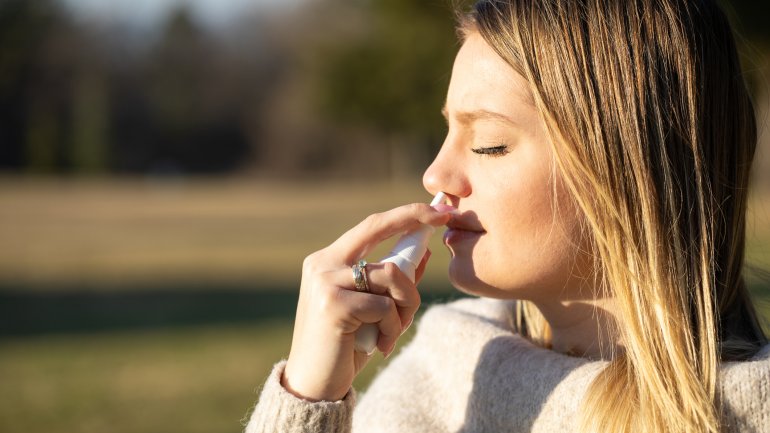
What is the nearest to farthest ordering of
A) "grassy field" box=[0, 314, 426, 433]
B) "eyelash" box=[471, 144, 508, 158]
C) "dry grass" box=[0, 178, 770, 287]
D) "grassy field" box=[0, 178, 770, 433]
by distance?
"eyelash" box=[471, 144, 508, 158], "grassy field" box=[0, 314, 426, 433], "grassy field" box=[0, 178, 770, 433], "dry grass" box=[0, 178, 770, 287]

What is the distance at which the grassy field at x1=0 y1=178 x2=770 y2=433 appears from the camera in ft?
24.4

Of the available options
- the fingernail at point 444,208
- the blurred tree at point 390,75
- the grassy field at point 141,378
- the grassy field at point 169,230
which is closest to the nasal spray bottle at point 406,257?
the fingernail at point 444,208

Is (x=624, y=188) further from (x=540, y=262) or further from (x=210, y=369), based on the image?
(x=210, y=369)

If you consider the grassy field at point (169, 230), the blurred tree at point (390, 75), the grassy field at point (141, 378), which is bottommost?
the grassy field at point (169, 230)

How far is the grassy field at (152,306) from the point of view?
293 inches

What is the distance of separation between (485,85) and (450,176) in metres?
0.22

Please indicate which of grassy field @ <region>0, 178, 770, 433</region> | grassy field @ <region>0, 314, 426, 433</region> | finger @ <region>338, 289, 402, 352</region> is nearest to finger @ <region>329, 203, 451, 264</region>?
finger @ <region>338, 289, 402, 352</region>

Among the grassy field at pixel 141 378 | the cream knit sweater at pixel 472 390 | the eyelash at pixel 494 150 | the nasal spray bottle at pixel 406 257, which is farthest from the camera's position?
the grassy field at pixel 141 378

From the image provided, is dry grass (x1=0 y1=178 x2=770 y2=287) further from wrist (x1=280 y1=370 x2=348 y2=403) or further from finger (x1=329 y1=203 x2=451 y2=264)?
wrist (x1=280 y1=370 x2=348 y2=403)

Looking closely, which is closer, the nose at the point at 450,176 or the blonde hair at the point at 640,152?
the blonde hair at the point at 640,152

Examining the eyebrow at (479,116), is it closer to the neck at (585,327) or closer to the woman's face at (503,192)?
the woman's face at (503,192)

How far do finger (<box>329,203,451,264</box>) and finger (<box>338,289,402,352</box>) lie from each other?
0.35 feet

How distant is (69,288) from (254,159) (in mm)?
40021

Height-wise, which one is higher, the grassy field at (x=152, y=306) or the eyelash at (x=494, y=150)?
the eyelash at (x=494, y=150)
